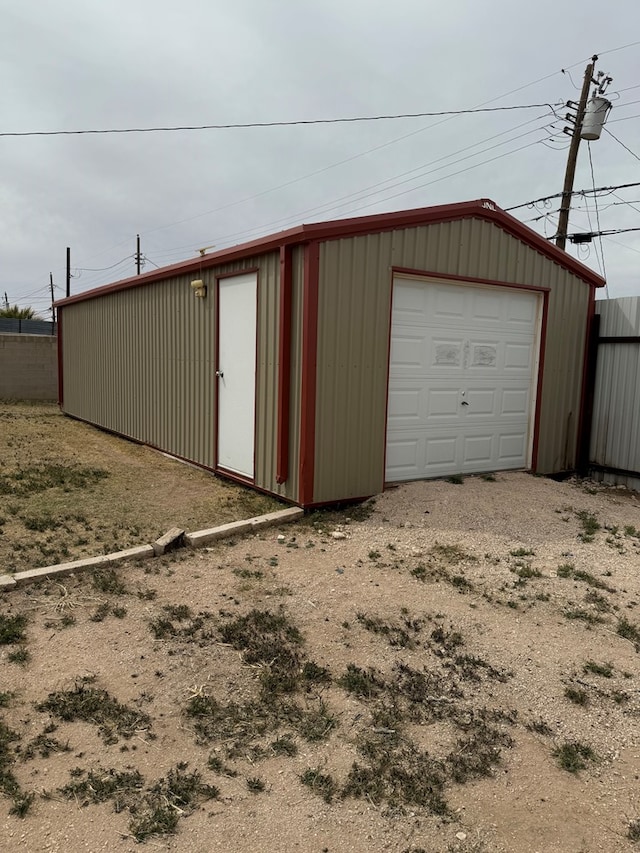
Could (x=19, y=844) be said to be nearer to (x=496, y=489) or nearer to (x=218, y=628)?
(x=218, y=628)

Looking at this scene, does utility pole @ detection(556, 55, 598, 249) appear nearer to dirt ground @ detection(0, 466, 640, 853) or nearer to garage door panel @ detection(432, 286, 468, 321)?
garage door panel @ detection(432, 286, 468, 321)

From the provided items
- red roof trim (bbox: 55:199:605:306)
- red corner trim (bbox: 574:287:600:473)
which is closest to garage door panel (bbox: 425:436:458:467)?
red corner trim (bbox: 574:287:600:473)

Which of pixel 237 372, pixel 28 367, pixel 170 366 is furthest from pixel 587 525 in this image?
pixel 28 367

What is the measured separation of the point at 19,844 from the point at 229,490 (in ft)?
16.4

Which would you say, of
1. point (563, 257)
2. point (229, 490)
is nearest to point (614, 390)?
point (563, 257)

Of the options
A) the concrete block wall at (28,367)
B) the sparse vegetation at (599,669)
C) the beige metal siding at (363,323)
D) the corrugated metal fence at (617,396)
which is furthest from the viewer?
the concrete block wall at (28,367)

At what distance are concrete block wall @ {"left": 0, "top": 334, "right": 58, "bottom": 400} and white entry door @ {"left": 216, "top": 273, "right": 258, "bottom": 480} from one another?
465 inches

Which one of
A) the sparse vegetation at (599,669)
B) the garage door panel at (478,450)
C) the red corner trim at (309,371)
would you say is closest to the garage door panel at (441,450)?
the garage door panel at (478,450)

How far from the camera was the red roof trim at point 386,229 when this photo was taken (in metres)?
5.75

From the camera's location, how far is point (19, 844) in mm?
2059

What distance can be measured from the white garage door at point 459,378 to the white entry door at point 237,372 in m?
1.54

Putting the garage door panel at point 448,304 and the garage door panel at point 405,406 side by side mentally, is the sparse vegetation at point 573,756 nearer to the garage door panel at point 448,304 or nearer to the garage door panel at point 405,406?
the garage door panel at point 405,406

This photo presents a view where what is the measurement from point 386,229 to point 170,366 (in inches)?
164

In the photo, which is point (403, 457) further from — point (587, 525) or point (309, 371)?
point (587, 525)
